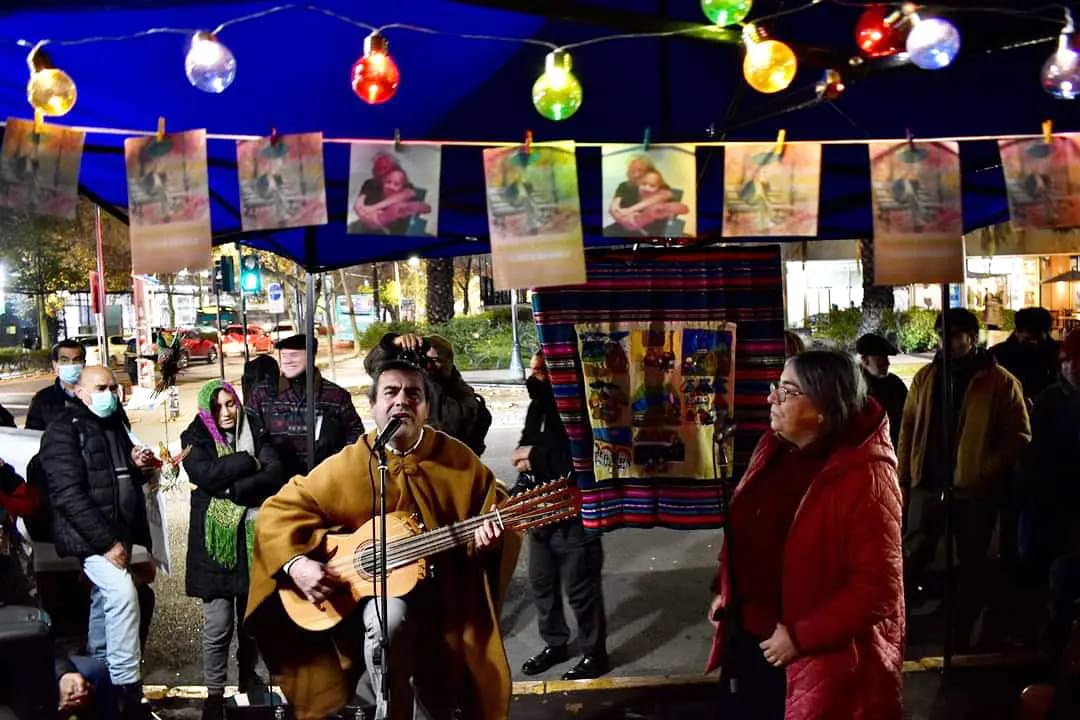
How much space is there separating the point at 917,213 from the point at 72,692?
12.1 ft

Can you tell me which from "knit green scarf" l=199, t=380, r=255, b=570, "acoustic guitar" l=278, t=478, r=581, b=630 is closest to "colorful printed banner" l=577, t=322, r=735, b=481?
"acoustic guitar" l=278, t=478, r=581, b=630

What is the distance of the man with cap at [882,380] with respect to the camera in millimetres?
5820

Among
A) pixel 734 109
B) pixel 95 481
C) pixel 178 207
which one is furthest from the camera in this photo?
pixel 95 481

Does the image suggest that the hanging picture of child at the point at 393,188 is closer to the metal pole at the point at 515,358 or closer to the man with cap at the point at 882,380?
the man with cap at the point at 882,380

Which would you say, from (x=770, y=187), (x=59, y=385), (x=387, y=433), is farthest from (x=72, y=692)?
(x=770, y=187)

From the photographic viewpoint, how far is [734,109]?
3.77m

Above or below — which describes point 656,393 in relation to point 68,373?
below

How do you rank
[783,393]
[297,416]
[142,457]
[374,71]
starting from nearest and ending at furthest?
1. [783,393]
2. [374,71]
3. [142,457]
4. [297,416]

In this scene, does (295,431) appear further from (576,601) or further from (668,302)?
(668,302)

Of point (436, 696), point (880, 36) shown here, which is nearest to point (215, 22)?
point (880, 36)

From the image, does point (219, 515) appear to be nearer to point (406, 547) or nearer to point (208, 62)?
point (406, 547)

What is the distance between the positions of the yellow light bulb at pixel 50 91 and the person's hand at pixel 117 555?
2.10m

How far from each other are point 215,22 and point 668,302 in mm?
2682

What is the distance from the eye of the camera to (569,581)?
4.85 metres
